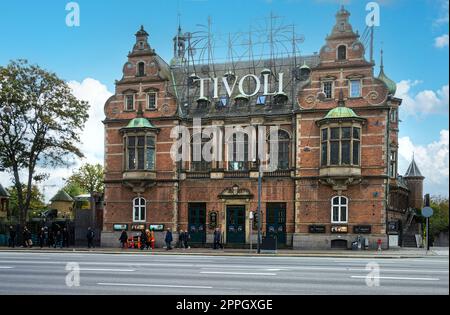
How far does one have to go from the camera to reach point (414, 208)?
50.5 meters

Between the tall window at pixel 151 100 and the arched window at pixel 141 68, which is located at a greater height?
the arched window at pixel 141 68

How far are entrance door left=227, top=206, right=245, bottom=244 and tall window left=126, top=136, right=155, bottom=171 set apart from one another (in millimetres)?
6675

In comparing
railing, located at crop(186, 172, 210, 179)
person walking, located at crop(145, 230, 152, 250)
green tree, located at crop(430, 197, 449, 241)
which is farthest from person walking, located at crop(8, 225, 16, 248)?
green tree, located at crop(430, 197, 449, 241)

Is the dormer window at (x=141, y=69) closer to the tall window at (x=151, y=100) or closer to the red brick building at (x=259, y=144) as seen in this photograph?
the red brick building at (x=259, y=144)

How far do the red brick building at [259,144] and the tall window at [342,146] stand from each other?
0.22 feet

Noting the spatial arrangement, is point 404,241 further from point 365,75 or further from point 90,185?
→ point 90,185

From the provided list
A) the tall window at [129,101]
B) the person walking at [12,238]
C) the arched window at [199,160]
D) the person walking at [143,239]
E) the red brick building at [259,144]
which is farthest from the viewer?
the tall window at [129,101]

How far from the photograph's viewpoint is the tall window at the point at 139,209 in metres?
40.5

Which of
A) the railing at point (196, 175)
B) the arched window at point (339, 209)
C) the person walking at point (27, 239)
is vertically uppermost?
the railing at point (196, 175)

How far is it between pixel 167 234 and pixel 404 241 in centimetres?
1883

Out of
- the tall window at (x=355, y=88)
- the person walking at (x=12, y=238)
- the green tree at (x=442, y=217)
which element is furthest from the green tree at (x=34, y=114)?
the green tree at (x=442, y=217)

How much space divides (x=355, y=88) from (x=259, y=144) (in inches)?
299
